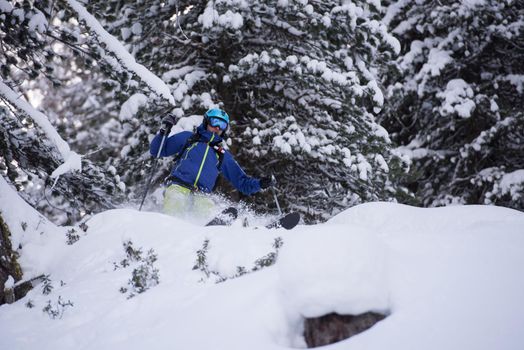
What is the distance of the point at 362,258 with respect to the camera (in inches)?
111

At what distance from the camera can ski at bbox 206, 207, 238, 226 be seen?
6.57 meters

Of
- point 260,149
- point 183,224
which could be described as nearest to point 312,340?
point 183,224

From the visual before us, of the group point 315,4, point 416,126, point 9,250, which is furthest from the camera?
point 416,126

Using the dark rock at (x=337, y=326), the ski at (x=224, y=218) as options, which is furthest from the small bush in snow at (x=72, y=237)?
the dark rock at (x=337, y=326)

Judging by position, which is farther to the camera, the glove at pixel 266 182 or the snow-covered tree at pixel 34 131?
the glove at pixel 266 182

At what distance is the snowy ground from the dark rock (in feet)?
0.22

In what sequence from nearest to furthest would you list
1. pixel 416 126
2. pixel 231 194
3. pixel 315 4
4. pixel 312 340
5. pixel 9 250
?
pixel 312 340, pixel 9 250, pixel 315 4, pixel 231 194, pixel 416 126

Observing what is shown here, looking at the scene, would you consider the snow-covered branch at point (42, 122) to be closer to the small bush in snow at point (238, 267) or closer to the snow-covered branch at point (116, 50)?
the snow-covered branch at point (116, 50)

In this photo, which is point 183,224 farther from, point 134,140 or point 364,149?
point 364,149

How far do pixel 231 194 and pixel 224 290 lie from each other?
6114mm

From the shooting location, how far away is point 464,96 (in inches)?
413

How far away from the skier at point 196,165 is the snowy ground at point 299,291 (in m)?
2.17

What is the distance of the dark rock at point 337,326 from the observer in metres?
2.70

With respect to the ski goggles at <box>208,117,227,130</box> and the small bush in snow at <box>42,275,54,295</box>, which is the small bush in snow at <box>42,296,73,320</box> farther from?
the ski goggles at <box>208,117,227,130</box>
